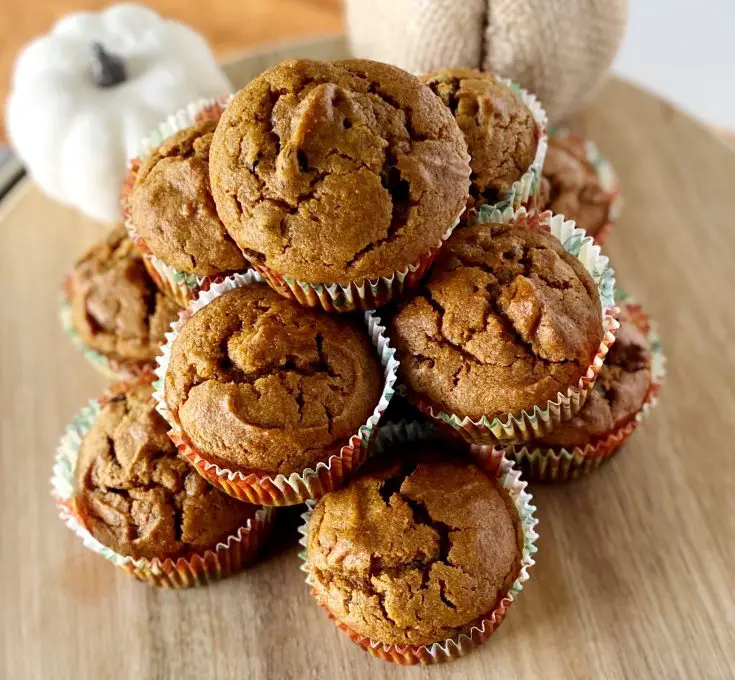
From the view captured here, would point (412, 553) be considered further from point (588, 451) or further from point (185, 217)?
point (185, 217)

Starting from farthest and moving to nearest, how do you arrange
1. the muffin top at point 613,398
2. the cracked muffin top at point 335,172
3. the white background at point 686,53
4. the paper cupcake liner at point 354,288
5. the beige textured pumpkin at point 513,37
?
the white background at point 686,53, the beige textured pumpkin at point 513,37, the muffin top at point 613,398, the paper cupcake liner at point 354,288, the cracked muffin top at point 335,172

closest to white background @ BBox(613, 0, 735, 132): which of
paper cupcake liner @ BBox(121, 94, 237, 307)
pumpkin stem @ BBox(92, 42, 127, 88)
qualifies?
pumpkin stem @ BBox(92, 42, 127, 88)

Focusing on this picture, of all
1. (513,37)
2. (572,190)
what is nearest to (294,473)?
(572,190)

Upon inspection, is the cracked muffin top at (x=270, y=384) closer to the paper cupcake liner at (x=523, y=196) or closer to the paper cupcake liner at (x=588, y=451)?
the paper cupcake liner at (x=523, y=196)

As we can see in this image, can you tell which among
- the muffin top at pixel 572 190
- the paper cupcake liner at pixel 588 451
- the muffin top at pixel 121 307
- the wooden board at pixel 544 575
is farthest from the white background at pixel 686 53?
the muffin top at pixel 121 307

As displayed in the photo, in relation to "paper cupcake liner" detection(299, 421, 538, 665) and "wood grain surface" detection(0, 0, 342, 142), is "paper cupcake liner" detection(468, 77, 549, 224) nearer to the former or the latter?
"paper cupcake liner" detection(299, 421, 538, 665)

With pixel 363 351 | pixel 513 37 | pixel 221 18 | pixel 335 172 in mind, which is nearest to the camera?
pixel 335 172
